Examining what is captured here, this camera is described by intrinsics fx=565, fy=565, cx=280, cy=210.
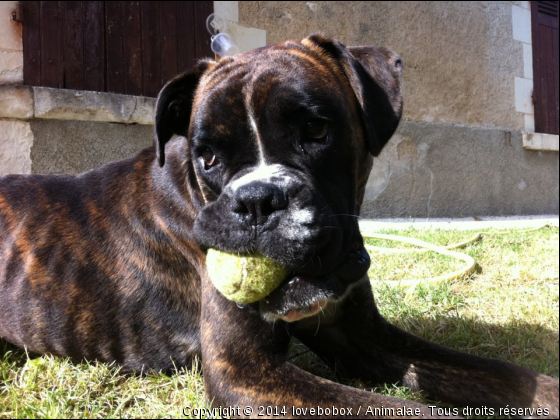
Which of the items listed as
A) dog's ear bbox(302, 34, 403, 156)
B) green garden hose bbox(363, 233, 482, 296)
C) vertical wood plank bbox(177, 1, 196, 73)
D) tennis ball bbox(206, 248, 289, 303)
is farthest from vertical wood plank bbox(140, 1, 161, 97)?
tennis ball bbox(206, 248, 289, 303)

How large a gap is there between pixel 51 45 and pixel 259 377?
4.90 meters

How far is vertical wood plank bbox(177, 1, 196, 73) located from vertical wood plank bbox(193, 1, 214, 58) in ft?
0.15

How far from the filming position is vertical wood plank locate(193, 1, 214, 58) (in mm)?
6449

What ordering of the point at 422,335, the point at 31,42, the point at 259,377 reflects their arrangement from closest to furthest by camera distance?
the point at 259,377
the point at 422,335
the point at 31,42

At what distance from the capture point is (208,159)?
7.34 ft

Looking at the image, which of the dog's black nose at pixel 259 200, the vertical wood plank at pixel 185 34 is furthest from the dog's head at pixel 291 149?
the vertical wood plank at pixel 185 34

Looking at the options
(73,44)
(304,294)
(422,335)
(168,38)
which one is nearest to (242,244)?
(304,294)

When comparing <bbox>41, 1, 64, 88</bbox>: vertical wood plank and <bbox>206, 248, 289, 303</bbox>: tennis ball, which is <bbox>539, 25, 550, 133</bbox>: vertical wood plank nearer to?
<bbox>41, 1, 64, 88</bbox>: vertical wood plank

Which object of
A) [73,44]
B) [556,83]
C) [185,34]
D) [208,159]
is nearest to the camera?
[208,159]

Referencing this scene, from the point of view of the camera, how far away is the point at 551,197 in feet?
31.8

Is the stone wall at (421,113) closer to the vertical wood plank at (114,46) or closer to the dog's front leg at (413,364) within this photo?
the vertical wood plank at (114,46)

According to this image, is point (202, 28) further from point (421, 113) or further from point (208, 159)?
point (208, 159)

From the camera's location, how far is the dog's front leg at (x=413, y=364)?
6.79 ft

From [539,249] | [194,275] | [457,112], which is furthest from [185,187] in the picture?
[457,112]
